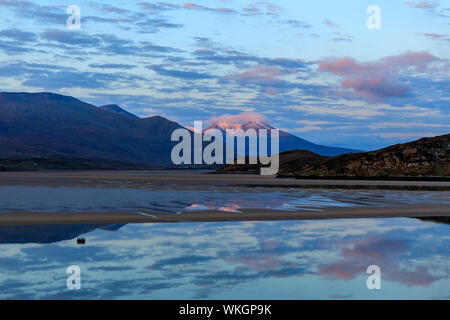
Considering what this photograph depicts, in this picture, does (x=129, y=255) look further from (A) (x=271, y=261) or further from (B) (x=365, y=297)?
(B) (x=365, y=297)

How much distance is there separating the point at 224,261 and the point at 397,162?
8655 centimetres

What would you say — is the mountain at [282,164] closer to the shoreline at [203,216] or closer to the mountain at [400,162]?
the mountain at [400,162]

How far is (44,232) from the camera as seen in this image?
806 inches

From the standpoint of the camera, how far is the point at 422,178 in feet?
287

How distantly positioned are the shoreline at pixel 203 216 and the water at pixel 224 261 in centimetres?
235

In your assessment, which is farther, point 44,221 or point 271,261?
point 44,221

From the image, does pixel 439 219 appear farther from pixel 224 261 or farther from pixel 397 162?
pixel 397 162

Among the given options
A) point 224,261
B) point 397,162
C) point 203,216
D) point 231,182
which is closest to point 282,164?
point 397,162

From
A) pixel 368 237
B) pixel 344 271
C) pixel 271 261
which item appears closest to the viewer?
pixel 344 271

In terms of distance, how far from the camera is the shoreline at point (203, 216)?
24.8 metres

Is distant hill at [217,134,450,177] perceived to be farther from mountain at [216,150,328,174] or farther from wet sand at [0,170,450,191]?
mountain at [216,150,328,174]

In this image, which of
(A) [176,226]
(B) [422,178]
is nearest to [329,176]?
(B) [422,178]

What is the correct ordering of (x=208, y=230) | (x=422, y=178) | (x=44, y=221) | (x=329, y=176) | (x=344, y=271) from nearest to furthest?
(x=344, y=271) < (x=208, y=230) < (x=44, y=221) < (x=422, y=178) < (x=329, y=176)
